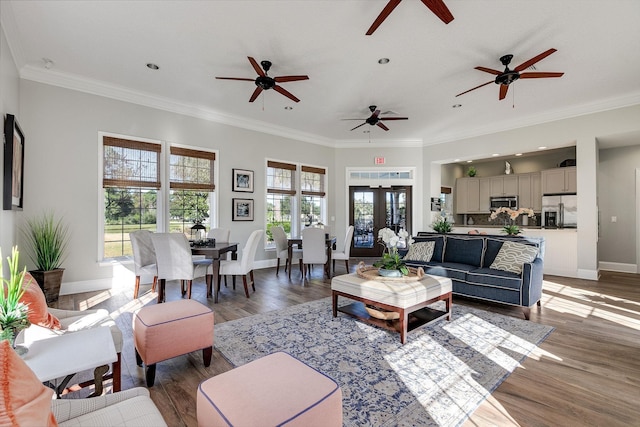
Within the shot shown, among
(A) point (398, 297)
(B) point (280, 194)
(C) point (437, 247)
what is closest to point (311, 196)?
(B) point (280, 194)

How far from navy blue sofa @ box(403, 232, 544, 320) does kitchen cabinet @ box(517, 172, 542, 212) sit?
393 cm

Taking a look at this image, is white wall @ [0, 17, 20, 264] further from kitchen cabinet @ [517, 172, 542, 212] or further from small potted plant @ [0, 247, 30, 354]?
kitchen cabinet @ [517, 172, 542, 212]

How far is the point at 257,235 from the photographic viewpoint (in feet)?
13.9

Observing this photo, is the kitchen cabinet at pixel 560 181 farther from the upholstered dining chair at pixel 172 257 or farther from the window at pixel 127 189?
the window at pixel 127 189

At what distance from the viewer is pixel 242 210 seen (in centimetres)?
612

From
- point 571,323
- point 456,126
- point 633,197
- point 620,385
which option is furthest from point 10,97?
point 633,197

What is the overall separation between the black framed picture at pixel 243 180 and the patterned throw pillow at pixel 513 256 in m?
4.60

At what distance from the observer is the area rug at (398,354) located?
6.05ft

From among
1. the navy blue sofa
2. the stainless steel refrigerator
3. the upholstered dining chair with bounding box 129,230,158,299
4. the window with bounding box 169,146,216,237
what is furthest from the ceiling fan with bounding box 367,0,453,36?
the stainless steel refrigerator

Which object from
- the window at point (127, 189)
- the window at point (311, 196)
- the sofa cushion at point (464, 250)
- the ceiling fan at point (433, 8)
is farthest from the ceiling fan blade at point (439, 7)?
the window at point (311, 196)

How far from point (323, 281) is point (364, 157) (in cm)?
393

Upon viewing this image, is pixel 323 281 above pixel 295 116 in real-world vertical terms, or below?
below

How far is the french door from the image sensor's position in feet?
25.7

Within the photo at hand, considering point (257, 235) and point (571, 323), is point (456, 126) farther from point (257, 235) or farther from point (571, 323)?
point (257, 235)
